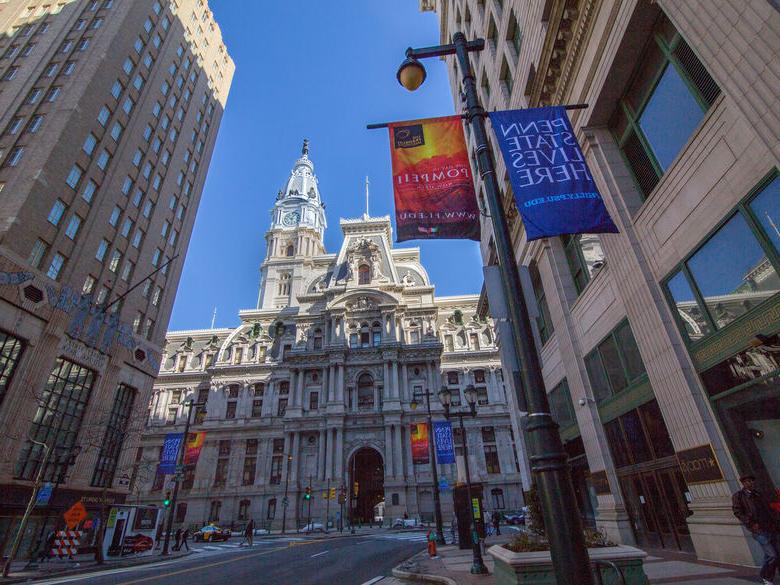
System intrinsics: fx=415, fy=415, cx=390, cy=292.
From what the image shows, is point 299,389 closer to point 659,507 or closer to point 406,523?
point 406,523

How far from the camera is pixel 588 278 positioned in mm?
15898

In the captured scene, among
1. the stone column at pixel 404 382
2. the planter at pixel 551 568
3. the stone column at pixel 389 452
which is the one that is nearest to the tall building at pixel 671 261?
the planter at pixel 551 568

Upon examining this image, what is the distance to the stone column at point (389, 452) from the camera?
169 feet

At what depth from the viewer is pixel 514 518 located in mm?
44188

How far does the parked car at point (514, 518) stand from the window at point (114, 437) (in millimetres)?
37447

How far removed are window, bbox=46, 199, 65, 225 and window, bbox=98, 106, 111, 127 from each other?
8.70 meters

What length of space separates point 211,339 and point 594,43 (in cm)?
7104

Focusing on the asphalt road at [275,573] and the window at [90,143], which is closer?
the asphalt road at [275,573]

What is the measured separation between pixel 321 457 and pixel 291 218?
60292 millimetres

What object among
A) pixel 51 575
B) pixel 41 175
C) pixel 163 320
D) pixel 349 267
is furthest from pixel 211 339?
pixel 51 575

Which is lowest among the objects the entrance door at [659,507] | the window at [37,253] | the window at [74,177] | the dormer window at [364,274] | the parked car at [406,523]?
the parked car at [406,523]

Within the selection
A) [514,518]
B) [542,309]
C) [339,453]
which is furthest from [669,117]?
[339,453]

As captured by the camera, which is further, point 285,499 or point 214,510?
point 214,510

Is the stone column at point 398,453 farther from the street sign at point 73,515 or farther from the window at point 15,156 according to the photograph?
the window at point 15,156
